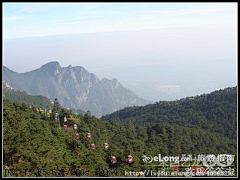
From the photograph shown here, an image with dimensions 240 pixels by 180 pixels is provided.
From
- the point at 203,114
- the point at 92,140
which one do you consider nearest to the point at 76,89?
the point at 203,114

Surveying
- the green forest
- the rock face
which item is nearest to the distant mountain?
the green forest

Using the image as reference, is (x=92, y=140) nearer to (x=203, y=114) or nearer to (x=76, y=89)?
(x=203, y=114)

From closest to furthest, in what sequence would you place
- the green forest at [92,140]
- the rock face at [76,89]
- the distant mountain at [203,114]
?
the green forest at [92,140] < the distant mountain at [203,114] < the rock face at [76,89]

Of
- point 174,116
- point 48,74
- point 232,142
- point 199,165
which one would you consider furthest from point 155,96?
point 199,165

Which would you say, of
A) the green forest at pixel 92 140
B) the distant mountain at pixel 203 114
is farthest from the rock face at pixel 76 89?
the green forest at pixel 92 140

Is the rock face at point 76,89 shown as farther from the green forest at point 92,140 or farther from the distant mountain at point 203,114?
the green forest at point 92,140

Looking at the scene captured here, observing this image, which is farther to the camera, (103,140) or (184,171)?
(103,140)

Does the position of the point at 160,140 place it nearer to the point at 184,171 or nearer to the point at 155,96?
the point at 184,171
